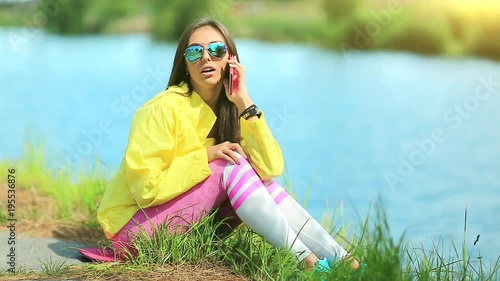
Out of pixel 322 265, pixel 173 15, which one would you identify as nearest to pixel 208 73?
pixel 322 265

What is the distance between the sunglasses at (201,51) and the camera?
11.3 ft

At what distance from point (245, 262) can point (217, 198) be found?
0.29 m

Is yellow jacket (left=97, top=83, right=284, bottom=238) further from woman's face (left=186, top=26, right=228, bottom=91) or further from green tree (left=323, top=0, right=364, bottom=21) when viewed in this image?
green tree (left=323, top=0, right=364, bottom=21)

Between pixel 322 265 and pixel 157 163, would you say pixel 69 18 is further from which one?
pixel 322 265

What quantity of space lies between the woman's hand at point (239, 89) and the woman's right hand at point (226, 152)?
0.16 metres

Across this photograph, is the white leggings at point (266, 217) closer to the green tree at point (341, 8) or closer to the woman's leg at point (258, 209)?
the woman's leg at point (258, 209)

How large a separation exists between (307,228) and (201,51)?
89 centimetres

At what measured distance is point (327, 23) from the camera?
12.4 m

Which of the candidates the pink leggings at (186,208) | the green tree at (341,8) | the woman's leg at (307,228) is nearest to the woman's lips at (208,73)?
the pink leggings at (186,208)

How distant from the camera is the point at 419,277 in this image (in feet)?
10.5

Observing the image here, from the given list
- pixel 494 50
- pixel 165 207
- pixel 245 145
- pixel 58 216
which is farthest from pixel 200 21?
pixel 494 50

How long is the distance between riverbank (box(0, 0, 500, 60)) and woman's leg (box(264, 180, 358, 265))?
7770mm

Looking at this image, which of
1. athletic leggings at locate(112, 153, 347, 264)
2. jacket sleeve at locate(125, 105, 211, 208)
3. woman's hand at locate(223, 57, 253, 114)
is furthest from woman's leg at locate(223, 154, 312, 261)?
woman's hand at locate(223, 57, 253, 114)

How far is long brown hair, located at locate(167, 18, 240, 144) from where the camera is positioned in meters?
3.51
